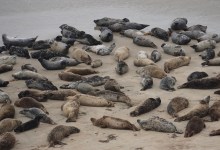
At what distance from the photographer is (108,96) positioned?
7.52 meters

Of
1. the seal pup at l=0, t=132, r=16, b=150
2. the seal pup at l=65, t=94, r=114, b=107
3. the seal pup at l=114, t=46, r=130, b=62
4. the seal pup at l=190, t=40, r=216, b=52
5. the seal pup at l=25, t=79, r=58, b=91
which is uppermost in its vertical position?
the seal pup at l=190, t=40, r=216, b=52

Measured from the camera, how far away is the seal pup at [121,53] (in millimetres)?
9789

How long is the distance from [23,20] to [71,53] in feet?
13.0

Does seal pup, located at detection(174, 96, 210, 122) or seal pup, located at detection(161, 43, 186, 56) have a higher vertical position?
seal pup, located at detection(161, 43, 186, 56)

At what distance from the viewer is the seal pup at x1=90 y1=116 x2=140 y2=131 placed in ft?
20.3

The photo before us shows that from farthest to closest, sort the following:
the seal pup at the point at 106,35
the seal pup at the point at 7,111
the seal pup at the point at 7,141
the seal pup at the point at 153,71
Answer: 1. the seal pup at the point at 106,35
2. the seal pup at the point at 153,71
3. the seal pup at the point at 7,111
4. the seal pup at the point at 7,141

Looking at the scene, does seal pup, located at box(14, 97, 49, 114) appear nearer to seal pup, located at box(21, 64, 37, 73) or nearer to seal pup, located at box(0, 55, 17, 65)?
seal pup, located at box(21, 64, 37, 73)

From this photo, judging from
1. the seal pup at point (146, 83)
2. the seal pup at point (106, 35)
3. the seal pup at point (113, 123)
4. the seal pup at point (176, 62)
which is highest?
the seal pup at point (106, 35)

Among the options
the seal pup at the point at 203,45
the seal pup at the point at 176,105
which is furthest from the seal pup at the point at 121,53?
the seal pup at the point at 176,105

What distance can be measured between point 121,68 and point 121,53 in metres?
1.03

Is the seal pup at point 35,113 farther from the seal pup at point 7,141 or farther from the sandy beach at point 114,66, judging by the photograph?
the seal pup at point 7,141

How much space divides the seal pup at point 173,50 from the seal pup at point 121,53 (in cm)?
85

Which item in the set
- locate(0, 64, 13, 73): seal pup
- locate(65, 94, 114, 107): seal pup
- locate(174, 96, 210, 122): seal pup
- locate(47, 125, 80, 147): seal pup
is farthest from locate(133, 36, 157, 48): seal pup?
locate(47, 125, 80, 147): seal pup

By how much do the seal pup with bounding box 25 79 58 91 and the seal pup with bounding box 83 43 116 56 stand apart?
2275 mm
